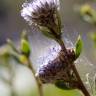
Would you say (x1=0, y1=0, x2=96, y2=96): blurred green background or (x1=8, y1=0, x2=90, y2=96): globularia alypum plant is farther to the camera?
(x1=0, y1=0, x2=96, y2=96): blurred green background

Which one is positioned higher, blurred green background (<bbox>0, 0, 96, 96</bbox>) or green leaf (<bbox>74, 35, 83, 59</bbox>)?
green leaf (<bbox>74, 35, 83, 59</bbox>)

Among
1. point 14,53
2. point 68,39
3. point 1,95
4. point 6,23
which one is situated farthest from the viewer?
point 6,23

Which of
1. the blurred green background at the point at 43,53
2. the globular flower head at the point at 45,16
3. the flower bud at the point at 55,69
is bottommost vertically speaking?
the blurred green background at the point at 43,53

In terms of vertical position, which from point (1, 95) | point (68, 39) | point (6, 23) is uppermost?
point (68, 39)

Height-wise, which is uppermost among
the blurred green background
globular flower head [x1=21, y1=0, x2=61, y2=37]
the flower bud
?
globular flower head [x1=21, y1=0, x2=61, y2=37]

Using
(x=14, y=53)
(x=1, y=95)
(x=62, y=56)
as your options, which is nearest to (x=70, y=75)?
(x=62, y=56)

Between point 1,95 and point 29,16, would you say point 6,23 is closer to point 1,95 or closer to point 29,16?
point 1,95
